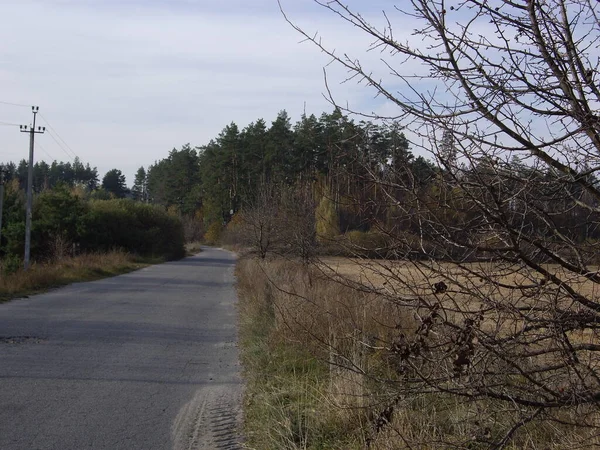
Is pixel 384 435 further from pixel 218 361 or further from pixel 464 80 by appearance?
pixel 218 361

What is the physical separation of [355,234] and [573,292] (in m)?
1.35

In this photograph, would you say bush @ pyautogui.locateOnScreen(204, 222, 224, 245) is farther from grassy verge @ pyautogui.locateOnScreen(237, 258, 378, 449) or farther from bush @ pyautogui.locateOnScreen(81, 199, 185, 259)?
grassy verge @ pyautogui.locateOnScreen(237, 258, 378, 449)

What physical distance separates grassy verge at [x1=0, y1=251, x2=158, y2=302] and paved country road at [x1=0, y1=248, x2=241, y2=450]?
386cm

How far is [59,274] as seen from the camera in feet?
89.6

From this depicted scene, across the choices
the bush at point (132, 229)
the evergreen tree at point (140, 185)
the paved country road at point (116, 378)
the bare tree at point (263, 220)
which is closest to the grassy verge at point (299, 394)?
the paved country road at point (116, 378)

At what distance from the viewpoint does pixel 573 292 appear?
126 inches

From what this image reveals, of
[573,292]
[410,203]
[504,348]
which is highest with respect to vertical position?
[410,203]

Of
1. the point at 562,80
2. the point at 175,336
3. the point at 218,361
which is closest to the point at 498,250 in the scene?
the point at 562,80

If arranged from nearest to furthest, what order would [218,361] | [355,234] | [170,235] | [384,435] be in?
[355,234], [384,435], [218,361], [170,235]

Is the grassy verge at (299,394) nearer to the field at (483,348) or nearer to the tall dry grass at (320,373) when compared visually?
the tall dry grass at (320,373)

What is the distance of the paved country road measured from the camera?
6.31 m

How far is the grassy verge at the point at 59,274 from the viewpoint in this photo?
20953 millimetres

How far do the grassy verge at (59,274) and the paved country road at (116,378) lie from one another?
152 inches

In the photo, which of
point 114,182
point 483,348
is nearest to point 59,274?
point 483,348
